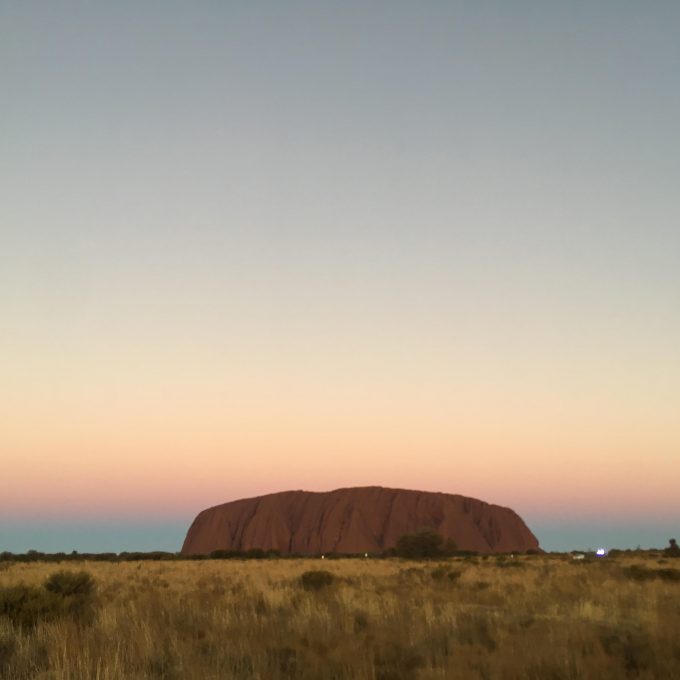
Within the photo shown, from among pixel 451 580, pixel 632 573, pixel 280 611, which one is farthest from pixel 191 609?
pixel 632 573

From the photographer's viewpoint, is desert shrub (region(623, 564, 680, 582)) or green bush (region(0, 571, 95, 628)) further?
desert shrub (region(623, 564, 680, 582))

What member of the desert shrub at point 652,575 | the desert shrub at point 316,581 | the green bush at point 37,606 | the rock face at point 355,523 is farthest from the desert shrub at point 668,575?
the rock face at point 355,523

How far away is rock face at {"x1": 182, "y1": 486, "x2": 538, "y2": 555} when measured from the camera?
130 m

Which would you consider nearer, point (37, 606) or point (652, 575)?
point (37, 606)

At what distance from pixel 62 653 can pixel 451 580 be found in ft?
55.5

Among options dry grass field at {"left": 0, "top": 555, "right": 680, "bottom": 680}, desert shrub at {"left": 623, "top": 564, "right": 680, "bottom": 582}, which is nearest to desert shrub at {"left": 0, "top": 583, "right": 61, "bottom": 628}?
dry grass field at {"left": 0, "top": 555, "right": 680, "bottom": 680}

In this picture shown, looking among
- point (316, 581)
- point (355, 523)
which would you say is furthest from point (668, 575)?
point (355, 523)

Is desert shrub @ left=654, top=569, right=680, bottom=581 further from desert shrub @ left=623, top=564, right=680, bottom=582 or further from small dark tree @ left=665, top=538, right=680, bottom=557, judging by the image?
small dark tree @ left=665, top=538, right=680, bottom=557

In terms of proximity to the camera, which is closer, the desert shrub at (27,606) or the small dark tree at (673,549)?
the desert shrub at (27,606)

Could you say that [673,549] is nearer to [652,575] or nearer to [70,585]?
[652,575]

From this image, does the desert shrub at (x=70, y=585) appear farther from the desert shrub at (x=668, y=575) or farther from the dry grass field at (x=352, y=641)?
the desert shrub at (x=668, y=575)

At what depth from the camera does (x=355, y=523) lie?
134 meters

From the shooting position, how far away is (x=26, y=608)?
12.0m

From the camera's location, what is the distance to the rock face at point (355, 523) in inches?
5133
